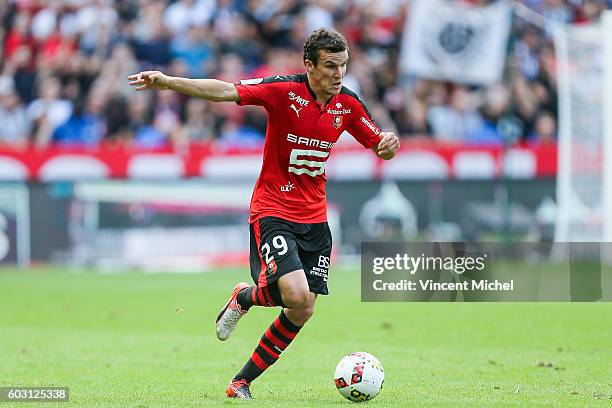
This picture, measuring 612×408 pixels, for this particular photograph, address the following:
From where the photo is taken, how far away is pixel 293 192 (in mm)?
8570

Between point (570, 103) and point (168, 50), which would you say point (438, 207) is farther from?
point (168, 50)

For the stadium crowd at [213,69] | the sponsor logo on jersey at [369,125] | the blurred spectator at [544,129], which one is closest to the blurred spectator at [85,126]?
the stadium crowd at [213,69]

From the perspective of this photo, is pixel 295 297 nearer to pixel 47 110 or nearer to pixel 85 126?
pixel 85 126

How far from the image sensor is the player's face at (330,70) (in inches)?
326

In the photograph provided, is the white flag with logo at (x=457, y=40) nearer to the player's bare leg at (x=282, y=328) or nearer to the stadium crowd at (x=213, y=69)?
the stadium crowd at (x=213, y=69)

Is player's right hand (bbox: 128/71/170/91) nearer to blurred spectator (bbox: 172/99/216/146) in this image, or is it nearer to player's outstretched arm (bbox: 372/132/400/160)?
player's outstretched arm (bbox: 372/132/400/160)

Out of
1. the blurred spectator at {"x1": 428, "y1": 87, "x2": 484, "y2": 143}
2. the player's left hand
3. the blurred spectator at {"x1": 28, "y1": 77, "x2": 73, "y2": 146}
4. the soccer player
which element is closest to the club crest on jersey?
the soccer player

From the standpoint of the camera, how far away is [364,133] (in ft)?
29.2

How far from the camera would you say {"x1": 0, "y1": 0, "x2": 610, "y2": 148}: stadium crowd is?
917 inches

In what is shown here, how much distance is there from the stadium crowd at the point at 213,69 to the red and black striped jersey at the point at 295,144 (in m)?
13.4

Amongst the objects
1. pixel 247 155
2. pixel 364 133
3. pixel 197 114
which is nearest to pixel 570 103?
pixel 247 155

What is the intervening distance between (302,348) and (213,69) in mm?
13602

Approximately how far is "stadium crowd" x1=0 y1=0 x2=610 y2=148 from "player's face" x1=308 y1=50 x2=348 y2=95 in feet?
44.6

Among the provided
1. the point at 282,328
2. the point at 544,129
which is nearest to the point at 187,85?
the point at 282,328
